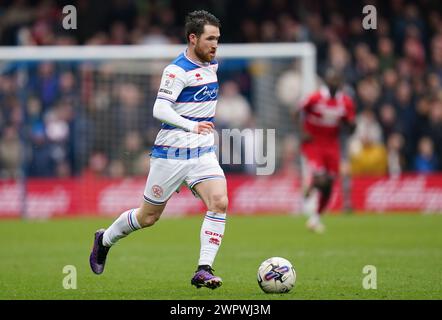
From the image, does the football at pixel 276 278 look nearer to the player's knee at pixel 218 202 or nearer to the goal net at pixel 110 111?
the player's knee at pixel 218 202

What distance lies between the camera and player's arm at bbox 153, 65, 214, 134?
8.90 metres

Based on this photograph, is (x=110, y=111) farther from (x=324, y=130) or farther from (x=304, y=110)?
(x=324, y=130)

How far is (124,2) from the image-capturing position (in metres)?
25.1

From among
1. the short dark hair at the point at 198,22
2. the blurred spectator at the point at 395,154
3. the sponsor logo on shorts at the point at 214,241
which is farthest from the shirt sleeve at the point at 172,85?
the blurred spectator at the point at 395,154

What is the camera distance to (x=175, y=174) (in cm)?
918

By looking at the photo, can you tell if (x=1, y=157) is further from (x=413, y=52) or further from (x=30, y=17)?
(x=413, y=52)

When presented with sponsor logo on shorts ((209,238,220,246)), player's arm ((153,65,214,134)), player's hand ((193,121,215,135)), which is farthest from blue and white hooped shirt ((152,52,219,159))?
sponsor logo on shorts ((209,238,220,246))

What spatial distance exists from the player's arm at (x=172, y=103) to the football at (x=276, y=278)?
1375mm

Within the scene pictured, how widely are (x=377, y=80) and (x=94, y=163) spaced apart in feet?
22.0

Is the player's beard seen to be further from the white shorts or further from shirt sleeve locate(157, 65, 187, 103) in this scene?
the white shorts

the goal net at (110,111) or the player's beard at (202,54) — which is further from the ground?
the goal net at (110,111)

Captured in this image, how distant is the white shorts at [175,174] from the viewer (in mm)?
9117
